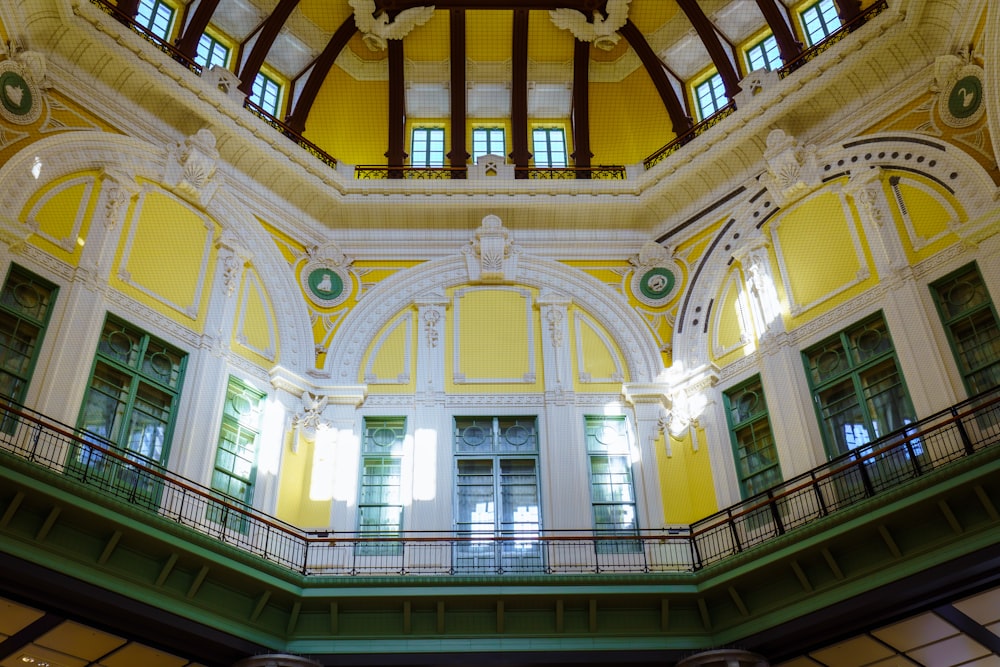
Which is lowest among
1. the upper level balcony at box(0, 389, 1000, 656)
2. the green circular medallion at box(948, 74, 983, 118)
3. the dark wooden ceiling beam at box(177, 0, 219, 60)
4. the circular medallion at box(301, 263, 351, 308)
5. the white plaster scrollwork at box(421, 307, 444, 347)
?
the upper level balcony at box(0, 389, 1000, 656)

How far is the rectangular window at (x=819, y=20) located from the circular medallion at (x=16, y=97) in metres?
13.9

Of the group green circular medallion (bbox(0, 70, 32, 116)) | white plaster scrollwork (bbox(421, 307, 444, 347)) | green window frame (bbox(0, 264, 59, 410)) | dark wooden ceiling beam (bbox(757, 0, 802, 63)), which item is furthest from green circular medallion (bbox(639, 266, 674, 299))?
green circular medallion (bbox(0, 70, 32, 116))

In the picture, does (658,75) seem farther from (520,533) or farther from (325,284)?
(520,533)

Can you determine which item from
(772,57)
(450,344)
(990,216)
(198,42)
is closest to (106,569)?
(450,344)

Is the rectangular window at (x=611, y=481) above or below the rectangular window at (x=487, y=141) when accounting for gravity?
below

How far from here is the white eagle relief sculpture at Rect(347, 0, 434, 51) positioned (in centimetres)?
2050

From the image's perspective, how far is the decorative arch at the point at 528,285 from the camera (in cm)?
1802

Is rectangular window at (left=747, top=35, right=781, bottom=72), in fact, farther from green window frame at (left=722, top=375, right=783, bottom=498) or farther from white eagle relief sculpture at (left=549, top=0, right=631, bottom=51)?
green window frame at (left=722, top=375, right=783, bottom=498)

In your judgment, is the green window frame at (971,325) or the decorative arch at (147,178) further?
the decorative arch at (147,178)

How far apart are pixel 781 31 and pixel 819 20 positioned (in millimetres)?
988


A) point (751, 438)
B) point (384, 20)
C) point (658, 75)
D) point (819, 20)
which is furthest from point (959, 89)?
point (384, 20)

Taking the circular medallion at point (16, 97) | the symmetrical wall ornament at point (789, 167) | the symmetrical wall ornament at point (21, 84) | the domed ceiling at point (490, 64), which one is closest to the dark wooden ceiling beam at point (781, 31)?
the domed ceiling at point (490, 64)

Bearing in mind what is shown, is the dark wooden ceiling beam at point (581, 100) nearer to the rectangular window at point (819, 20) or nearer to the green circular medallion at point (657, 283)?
the green circular medallion at point (657, 283)

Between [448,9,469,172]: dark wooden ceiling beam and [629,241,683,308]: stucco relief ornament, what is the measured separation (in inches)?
171
